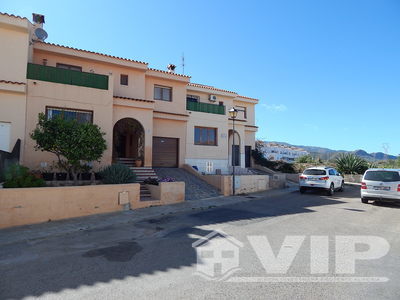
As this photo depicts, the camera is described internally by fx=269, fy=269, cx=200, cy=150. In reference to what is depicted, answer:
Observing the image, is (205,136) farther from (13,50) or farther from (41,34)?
(13,50)

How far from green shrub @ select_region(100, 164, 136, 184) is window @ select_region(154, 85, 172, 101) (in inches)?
348

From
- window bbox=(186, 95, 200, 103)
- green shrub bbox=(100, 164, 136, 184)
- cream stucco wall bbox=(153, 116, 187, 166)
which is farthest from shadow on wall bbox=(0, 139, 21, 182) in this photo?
window bbox=(186, 95, 200, 103)

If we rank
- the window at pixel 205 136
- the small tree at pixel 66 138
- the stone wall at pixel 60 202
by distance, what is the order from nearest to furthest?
the stone wall at pixel 60 202, the small tree at pixel 66 138, the window at pixel 205 136

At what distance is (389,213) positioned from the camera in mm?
10781

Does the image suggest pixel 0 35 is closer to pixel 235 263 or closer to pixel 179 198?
pixel 179 198

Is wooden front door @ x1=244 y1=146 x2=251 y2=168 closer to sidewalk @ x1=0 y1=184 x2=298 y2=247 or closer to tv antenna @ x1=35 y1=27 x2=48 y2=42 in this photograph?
sidewalk @ x1=0 y1=184 x2=298 y2=247

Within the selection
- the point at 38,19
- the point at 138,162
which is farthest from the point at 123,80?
the point at 38,19

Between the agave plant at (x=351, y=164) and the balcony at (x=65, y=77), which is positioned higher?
the balcony at (x=65, y=77)

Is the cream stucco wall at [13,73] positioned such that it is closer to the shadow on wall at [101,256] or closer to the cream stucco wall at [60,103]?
the cream stucco wall at [60,103]

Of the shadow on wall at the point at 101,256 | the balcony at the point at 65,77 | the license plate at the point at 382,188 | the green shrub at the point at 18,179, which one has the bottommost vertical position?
the shadow on wall at the point at 101,256

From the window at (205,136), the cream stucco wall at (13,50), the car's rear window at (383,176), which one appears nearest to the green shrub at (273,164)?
Result: the window at (205,136)

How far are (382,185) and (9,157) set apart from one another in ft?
53.4

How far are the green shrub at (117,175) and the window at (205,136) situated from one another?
9.50m

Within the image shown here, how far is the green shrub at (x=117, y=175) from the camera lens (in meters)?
11.4
